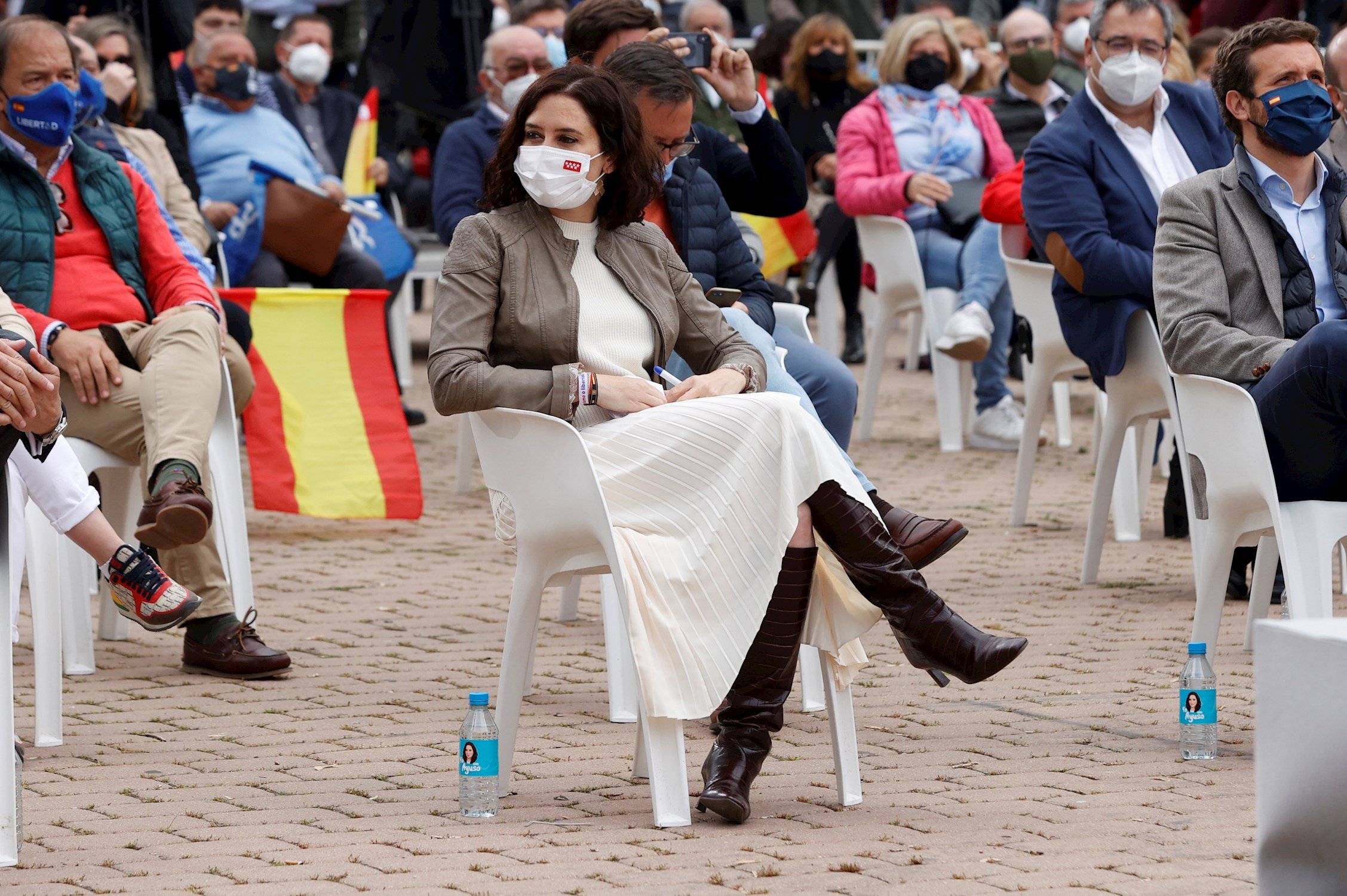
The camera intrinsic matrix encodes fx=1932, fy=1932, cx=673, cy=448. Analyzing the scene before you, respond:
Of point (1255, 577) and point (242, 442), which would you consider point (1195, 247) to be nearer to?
point (1255, 577)

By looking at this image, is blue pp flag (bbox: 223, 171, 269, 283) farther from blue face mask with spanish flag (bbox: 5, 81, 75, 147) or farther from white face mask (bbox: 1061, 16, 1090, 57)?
white face mask (bbox: 1061, 16, 1090, 57)

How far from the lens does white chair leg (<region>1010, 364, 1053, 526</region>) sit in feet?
24.7

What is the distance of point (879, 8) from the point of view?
1664 centimetres

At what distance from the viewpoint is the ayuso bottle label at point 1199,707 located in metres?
4.34

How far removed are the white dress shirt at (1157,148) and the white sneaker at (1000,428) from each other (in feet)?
11.7

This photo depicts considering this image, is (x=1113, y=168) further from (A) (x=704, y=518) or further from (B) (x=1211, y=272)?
(A) (x=704, y=518)

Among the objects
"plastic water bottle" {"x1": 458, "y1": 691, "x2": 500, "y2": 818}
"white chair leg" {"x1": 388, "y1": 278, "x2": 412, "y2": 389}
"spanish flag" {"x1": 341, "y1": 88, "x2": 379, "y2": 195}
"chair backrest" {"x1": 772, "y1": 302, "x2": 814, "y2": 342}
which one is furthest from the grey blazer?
"white chair leg" {"x1": 388, "y1": 278, "x2": 412, "y2": 389}

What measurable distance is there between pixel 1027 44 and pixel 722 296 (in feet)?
20.6

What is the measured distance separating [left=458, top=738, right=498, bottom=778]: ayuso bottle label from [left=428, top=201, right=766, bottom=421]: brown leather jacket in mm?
706

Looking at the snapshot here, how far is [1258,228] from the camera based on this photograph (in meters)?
5.09

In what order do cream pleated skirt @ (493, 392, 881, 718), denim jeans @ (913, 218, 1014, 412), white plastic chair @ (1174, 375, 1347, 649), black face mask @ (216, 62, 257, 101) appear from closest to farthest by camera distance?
cream pleated skirt @ (493, 392, 881, 718)
white plastic chair @ (1174, 375, 1347, 649)
black face mask @ (216, 62, 257, 101)
denim jeans @ (913, 218, 1014, 412)

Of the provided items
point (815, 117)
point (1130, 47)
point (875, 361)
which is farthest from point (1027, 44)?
point (1130, 47)

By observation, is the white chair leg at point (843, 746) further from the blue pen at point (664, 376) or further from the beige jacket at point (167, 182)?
the beige jacket at point (167, 182)

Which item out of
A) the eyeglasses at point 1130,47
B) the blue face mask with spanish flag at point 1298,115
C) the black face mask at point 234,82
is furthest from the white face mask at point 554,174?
the black face mask at point 234,82
